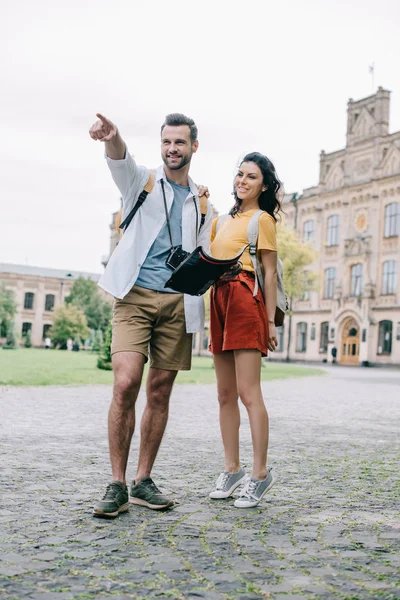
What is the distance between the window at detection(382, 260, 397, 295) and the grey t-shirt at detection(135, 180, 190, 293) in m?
44.4

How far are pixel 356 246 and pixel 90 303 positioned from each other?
36329mm

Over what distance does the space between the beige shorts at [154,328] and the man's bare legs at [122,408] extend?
90 millimetres

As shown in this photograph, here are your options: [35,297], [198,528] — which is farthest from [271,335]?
[35,297]

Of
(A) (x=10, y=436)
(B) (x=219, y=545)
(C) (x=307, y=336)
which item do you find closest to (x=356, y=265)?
(C) (x=307, y=336)

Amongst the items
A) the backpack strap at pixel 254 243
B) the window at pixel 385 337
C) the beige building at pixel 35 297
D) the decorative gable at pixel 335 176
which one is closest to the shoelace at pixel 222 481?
the backpack strap at pixel 254 243

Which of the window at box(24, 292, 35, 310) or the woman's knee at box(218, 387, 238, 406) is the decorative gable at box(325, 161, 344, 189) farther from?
the woman's knee at box(218, 387, 238, 406)

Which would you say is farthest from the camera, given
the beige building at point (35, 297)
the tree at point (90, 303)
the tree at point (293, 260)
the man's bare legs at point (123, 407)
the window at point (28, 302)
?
the window at point (28, 302)

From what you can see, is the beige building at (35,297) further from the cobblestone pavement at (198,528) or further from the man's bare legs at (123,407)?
the man's bare legs at (123,407)

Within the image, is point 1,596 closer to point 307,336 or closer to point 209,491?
point 209,491

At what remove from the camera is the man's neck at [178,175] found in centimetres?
483

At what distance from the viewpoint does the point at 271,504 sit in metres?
4.78

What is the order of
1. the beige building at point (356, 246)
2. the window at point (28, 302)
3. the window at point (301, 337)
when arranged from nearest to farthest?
the beige building at point (356, 246) < the window at point (301, 337) < the window at point (28, 302)

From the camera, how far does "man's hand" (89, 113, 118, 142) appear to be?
4207mm

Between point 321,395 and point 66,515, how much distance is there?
13.6 metres
